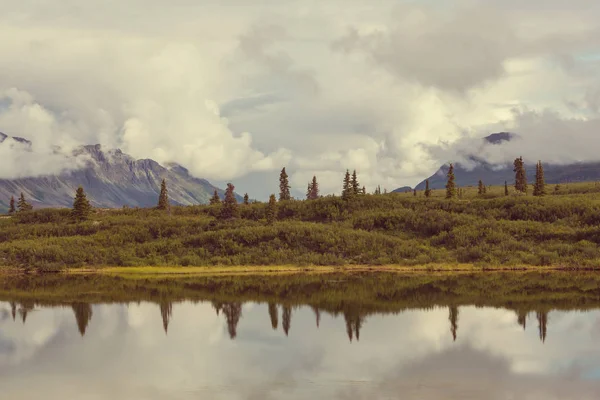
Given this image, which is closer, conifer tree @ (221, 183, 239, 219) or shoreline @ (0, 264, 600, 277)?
shoreline @ (0, 264, 600, 277)

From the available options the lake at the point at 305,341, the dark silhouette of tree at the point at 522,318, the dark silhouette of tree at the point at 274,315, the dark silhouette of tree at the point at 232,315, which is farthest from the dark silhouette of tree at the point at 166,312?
the dark silhouette of tree at the point at 522,318

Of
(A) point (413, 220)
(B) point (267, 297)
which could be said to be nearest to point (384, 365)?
(B) point (267, 297)

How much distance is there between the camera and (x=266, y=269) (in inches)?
3991

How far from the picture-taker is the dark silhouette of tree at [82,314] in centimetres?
5206

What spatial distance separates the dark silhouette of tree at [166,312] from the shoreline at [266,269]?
32.8 metres

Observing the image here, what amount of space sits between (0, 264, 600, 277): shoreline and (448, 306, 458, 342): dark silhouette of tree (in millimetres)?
38331

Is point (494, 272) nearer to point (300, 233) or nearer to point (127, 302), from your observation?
point (300, 233)

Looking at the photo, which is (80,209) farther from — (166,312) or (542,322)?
(542,322)

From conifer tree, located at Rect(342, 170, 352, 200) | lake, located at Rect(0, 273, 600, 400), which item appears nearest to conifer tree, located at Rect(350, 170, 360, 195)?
conifer tree, located at Rect(342, 170, 352, 200)

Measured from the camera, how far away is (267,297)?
67.3 metres

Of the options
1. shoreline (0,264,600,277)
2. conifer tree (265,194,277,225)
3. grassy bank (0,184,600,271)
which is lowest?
shoreline (0,264,600,277)

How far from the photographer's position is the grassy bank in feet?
339

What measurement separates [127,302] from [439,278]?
3815cm

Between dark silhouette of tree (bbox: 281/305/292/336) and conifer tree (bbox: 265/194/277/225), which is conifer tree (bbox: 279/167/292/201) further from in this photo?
dark silhouette of tree (bbox: 281/305/292/336)
